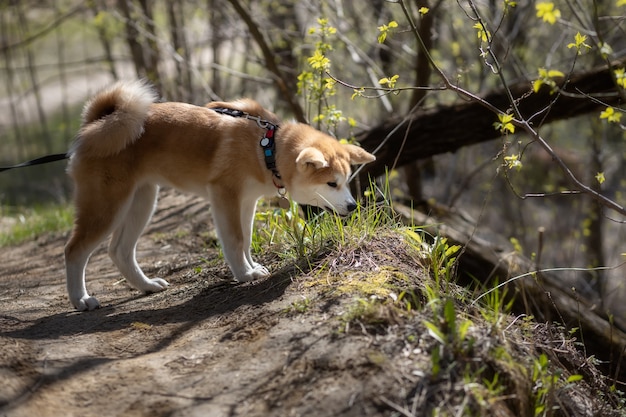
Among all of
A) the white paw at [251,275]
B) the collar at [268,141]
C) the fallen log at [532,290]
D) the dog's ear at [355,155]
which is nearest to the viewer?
the white paw at [251,275]

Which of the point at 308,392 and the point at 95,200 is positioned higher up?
the point at 95,200

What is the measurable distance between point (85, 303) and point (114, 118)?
1.16m

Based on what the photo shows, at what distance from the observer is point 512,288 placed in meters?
5.67

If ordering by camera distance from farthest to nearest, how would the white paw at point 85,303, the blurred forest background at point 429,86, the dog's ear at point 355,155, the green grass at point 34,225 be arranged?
1. the green grass at point 34,225
2. the blurred forest background at point 429,86
3. the dog's ear at point 355,155
4. the white paw at point 85,303

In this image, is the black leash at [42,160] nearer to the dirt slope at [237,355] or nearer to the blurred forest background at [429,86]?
the dirt slope at [237,355]

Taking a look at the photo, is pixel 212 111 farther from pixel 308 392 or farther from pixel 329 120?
pixel 308 392

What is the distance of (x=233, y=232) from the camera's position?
441cm

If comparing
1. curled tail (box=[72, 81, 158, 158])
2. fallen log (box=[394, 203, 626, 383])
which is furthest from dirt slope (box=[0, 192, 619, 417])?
fallen log (box=[394, 203, 626, 383])

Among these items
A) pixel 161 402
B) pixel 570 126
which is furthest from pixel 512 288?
pixel 570 126

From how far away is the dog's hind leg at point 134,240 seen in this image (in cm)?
464

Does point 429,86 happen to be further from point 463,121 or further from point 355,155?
point 355,155

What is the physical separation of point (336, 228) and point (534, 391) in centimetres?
165

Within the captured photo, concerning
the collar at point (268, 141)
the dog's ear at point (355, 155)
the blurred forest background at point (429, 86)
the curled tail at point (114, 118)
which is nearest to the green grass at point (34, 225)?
the blurred forest background at point (429, 86)

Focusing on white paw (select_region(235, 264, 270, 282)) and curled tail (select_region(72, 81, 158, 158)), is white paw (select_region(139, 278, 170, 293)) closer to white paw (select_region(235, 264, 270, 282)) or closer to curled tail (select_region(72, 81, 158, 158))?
white paw (select_region(235, 264, 270, 282))
